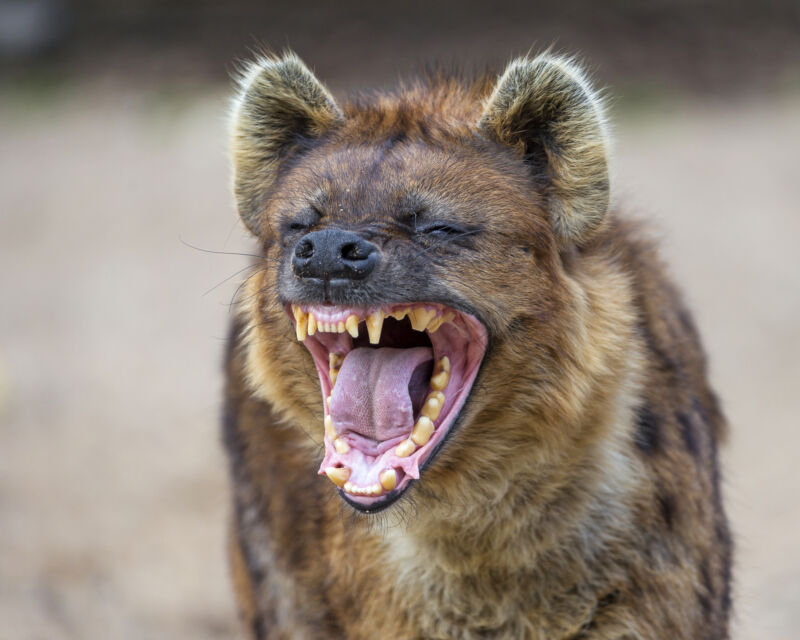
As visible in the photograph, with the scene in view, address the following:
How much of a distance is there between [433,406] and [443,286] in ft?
1.32

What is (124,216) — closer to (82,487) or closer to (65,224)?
(65,224)

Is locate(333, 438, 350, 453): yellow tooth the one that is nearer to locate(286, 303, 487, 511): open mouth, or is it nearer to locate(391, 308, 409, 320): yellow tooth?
locate(286, 303, 487, 511): open mouth

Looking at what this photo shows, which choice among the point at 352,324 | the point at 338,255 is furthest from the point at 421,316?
the point at 338,255

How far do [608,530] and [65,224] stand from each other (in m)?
9.83

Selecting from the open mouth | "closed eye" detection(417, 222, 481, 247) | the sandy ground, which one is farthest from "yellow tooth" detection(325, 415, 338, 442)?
the sandy ground

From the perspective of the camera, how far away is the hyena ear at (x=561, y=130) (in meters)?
3.66

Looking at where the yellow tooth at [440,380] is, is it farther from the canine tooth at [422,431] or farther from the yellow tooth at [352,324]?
the yellow tooth at [352,324]

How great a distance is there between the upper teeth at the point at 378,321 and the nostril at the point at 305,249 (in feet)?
0.84

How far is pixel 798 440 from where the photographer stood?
319 inches

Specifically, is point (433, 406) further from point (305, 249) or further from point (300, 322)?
point (305, 249)

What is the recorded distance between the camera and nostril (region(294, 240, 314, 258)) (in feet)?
11.2

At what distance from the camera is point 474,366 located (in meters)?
3.64

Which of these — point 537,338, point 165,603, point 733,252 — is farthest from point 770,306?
point 537,338

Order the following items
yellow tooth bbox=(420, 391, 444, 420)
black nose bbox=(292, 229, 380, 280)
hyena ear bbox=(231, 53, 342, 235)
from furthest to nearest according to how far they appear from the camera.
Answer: hyena ear bbox=(231, 53, 342, 235) → yellow tooth bbox=(420, 391, 444, 420) → black nose bbox=(292, 229, 380, 280)
